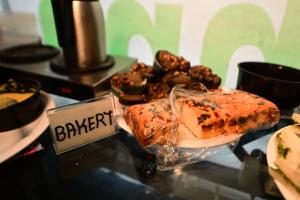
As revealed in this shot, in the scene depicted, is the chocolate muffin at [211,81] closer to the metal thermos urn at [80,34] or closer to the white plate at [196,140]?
the white plate at [196,140]

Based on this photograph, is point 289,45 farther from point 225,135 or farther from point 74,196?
point 74,196

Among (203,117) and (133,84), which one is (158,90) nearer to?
(133,84)

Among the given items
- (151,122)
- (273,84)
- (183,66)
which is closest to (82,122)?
(151,122)

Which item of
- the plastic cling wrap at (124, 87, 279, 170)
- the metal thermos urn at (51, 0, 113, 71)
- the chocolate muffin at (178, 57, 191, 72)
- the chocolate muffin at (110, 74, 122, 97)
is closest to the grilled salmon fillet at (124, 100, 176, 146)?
the plastic cling wrap at (124, 87, 279, 170)

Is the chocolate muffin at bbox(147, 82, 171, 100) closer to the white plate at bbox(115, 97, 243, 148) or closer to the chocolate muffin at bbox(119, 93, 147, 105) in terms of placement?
→ the chocolate muffin at bbox(119, 93, 147, 105)

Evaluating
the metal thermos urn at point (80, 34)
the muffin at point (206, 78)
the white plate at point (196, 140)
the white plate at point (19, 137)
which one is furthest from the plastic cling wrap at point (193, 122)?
the metal thermos urn at point (80, 34)
